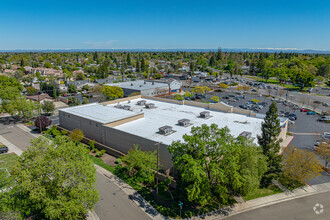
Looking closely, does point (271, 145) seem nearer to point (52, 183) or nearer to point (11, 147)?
point (52, 183)


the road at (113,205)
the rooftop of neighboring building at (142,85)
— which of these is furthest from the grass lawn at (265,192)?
the rooftop of neighboring building at (142,85)

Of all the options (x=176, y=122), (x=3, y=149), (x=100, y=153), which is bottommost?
(x=100, y=153)

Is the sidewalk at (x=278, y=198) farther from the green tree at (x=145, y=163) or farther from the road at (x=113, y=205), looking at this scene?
the green tree at (x=145, y=163)

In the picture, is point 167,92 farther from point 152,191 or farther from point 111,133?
point 152,191

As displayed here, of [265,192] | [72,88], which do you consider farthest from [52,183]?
[72,88]

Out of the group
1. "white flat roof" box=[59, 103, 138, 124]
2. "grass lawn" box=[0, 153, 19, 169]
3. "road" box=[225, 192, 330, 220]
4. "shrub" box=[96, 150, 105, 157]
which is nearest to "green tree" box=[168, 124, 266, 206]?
"road" box=[225, 192, 330, 220]

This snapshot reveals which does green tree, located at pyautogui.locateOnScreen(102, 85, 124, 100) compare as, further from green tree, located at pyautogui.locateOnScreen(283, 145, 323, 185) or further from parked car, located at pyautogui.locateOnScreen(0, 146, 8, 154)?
green tree, located at pyautogui.locateOnScreen(283, 145, 323, 185)

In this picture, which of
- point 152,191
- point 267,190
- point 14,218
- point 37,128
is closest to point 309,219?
point 267,190
